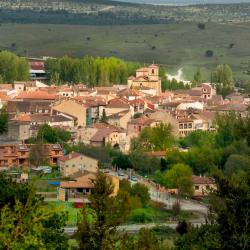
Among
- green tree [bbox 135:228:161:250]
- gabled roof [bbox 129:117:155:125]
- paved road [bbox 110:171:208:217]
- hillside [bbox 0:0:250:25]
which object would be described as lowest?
paved road [bbox 110:171:208:217]

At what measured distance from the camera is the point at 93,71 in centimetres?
5238

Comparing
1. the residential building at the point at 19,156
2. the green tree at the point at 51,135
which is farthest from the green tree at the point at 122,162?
the green tree at the point at 51,135

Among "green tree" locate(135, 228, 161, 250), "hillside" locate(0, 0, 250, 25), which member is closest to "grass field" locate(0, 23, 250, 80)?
"hillside" locate(0, 0, 250, 25)

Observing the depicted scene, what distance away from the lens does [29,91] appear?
4544 centimetres

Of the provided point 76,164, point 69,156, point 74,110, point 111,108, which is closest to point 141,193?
point 76,164

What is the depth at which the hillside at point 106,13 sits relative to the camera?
9419 centimetres

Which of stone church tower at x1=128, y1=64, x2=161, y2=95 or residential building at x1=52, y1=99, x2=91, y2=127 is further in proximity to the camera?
stone church tower at x1=128, y1=64, x2=161, y2=95

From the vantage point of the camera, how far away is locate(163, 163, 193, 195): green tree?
28.4 metres

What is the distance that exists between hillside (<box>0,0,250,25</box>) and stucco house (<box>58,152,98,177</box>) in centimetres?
5978

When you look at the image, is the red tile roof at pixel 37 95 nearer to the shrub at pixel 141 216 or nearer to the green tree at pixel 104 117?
the green tree at pixel 104 117

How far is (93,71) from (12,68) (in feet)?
13.0

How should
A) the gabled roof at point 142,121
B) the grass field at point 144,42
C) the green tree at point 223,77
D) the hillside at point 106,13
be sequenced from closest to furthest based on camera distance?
the gabled roof at point 142,121 < the green tree at point 223,77 < the grass field at point 144,42 < the hillside at point 106,13

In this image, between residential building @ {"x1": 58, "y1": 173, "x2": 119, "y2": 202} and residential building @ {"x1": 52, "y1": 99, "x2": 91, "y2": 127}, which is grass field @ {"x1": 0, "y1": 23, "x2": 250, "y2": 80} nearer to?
residential building @ {"x1": 52, "y1": 99, "x2": 91, "y2": 127}

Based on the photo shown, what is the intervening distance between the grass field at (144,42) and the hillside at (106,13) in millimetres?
6668
